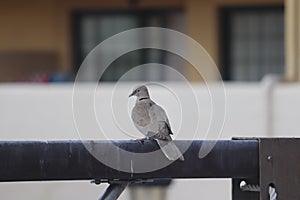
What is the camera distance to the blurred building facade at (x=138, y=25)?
11773mm

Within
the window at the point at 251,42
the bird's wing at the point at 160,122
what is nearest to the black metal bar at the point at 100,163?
the bird's wing at the point at 160,122

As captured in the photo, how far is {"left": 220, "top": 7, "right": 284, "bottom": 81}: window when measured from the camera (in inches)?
472

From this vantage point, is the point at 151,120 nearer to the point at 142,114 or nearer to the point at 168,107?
the point at 142,114

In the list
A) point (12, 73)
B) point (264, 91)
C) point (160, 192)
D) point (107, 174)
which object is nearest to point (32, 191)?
point (160, 192)

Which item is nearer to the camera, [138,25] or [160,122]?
[160,122]

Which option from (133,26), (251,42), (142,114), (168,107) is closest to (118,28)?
(133,26)

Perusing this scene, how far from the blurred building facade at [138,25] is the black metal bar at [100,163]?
949cm

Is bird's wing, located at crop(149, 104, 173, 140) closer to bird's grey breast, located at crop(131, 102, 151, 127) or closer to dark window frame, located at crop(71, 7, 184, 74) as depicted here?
bird's grey breast, located at crop(131, 102, 151, 127)

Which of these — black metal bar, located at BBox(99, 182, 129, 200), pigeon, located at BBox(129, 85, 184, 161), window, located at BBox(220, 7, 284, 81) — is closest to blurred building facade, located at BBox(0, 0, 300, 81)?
window, located at BBox(220, 7, 284, 81)

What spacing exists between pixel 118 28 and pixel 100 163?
35.2 feet

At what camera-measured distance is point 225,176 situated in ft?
6.11

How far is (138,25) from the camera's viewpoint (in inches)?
489

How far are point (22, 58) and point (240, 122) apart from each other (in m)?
6.27

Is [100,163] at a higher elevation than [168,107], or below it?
below
